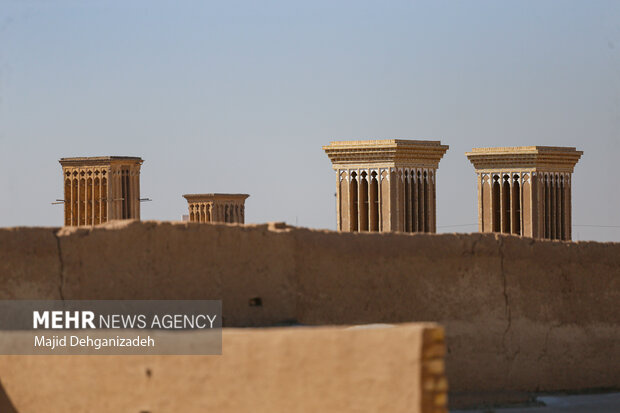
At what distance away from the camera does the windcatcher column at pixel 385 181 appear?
1001 inches

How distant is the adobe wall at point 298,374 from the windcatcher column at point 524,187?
21.6 m

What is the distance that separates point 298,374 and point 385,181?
61.5 ft

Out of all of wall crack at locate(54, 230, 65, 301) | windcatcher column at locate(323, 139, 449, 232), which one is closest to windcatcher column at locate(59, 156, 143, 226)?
windcatcher column at locate(323, 139, 449, 232)

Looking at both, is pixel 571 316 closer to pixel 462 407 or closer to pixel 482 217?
pixel 462 407

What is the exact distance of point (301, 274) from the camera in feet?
34.0

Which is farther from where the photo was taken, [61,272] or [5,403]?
[61,272]

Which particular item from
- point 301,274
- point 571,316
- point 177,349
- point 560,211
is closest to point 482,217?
point 560,211

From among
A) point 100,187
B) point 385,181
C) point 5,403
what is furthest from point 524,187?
point 5,403

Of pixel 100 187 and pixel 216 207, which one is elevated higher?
pixel 100 187

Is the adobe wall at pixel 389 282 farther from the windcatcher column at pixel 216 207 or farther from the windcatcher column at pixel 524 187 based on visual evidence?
the windcatcher column at pixel 216 207

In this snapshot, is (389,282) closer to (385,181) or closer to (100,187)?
(385,181)

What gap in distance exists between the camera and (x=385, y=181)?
1017 inches

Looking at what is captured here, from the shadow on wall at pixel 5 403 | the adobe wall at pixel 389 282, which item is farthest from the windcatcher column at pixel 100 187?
the shadow on wall at pixel 5 403

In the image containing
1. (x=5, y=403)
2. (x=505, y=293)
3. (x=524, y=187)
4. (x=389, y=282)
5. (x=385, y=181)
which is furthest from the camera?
(x=524, y=187)
